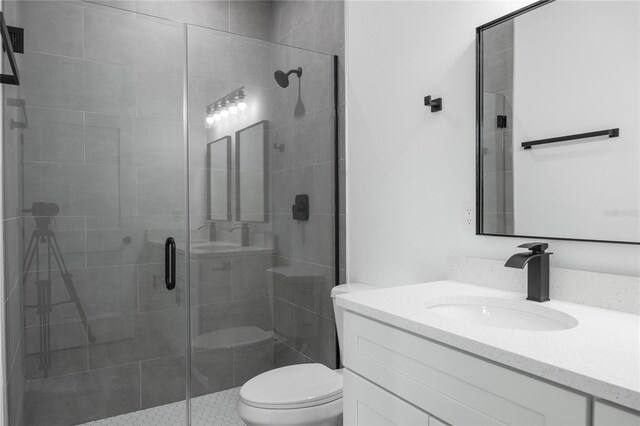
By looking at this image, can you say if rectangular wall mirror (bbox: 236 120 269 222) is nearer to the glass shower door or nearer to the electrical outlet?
the glass shower door

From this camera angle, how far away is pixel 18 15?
1.69 m

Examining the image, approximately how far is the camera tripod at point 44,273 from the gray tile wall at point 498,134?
5.71 feet

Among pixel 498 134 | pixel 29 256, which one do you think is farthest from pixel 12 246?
pixel 498 134

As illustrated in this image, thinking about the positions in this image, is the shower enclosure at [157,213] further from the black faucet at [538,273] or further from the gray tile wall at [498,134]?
the black faucet at [538,273]

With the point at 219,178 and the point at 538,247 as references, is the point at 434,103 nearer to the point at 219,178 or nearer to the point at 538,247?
the point at 538,247

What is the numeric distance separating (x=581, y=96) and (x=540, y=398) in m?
0.89

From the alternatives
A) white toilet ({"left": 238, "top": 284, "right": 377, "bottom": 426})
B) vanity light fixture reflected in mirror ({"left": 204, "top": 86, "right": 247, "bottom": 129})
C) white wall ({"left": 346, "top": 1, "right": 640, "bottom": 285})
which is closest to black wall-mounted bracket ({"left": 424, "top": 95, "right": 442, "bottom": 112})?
white wall ({"left": 346, "top": 1, "right": 640, "bottom": 285})

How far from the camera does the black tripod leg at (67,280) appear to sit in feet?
5.68

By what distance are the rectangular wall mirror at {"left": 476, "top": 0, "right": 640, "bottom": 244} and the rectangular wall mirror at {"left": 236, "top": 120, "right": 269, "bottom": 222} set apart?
1.07m

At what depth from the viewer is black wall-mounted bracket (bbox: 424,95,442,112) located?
1639 millimetres

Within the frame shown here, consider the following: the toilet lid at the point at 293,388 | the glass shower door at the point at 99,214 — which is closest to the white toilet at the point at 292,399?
the toilet lid at the point at 293,388

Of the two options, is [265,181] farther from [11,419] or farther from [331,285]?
[11,419]

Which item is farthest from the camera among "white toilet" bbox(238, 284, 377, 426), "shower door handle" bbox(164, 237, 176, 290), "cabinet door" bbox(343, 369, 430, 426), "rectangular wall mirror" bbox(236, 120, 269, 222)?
"rectangular wall mirror" bbox(236, 120, 269, 222)

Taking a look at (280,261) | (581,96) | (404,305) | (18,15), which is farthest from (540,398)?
(18,15)
